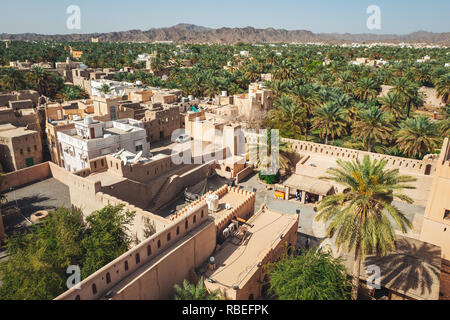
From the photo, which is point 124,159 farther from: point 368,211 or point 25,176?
point 368,211

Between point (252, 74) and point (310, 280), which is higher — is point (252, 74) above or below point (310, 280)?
above

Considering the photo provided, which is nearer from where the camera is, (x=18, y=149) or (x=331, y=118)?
(x=18, y=149)

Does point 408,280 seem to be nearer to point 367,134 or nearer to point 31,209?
point 367,134

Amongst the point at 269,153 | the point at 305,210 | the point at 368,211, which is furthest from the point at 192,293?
the point at 269,153

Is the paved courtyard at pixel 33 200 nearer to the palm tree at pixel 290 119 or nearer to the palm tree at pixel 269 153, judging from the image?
the palm tree at pixel 269 153

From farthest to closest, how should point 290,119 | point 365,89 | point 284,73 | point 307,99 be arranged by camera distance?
point 284,73, point 365,89, point 307,99, point 290,119

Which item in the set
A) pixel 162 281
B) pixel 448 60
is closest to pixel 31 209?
pixel 162 281

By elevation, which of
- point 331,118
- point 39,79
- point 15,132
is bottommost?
point 331,118
